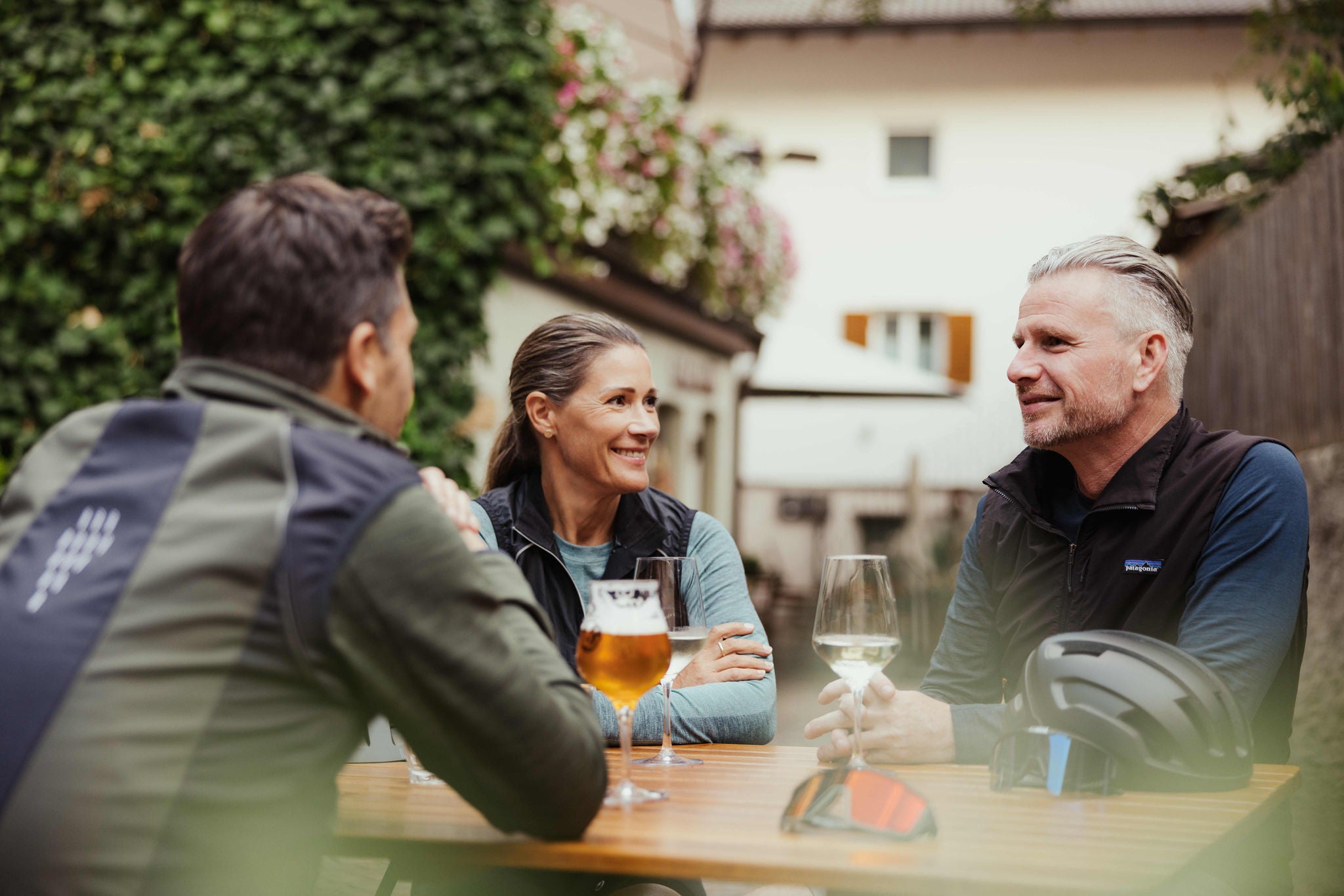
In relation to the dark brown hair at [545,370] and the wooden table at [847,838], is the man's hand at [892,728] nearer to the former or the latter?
the wooden table at [847,838]

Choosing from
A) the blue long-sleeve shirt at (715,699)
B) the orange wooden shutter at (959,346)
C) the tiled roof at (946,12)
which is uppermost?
the tiled roof at (946,12)

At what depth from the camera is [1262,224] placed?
670cm

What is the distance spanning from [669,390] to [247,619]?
925cm

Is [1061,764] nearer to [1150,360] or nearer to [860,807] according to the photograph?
[860,807]

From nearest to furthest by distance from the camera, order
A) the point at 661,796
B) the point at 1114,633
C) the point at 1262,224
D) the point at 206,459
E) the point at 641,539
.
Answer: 1. the point at 206,459
2. the point at 661,796
3. the point at 1114,633
4. the point at 641,539
5. the point at 1262,224

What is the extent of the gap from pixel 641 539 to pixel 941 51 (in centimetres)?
1637

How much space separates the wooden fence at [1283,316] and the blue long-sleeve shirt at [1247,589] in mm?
3636

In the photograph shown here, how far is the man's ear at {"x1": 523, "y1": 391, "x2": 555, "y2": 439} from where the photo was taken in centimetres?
299

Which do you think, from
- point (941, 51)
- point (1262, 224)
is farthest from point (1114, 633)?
point (941, 51)

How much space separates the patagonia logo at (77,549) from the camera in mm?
1290

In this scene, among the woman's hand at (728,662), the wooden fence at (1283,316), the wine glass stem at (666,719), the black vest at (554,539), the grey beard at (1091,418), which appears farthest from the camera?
the wooden fence at (1283,316)

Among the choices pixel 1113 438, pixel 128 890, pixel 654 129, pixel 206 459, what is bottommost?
pixel 128 890

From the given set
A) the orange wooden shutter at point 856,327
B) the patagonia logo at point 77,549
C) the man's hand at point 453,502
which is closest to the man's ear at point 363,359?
the man's hand at point 453,502

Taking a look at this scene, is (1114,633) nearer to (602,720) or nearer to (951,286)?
(602,720)
